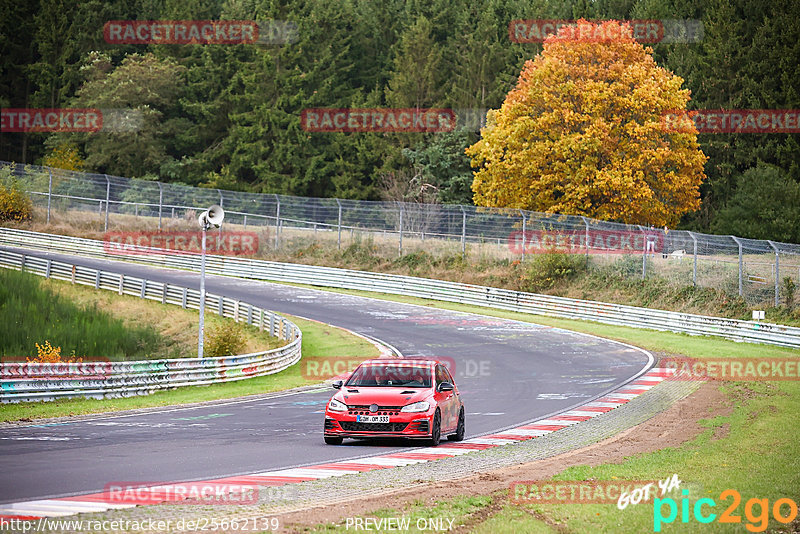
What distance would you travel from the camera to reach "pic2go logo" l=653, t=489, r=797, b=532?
991 cm

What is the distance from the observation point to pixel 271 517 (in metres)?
9.80

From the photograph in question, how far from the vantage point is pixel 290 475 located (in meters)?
12.9

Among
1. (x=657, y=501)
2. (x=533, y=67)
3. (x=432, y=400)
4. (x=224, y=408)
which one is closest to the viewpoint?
(x=657, y=501)

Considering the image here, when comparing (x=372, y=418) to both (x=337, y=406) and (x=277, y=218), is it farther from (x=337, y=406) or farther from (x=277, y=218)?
(x=277, y=218)

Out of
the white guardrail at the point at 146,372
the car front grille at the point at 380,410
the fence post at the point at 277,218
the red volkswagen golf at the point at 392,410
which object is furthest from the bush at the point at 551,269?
the car front grille at the point at 380,410

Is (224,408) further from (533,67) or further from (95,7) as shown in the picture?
(95,7)

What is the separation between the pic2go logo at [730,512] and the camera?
32.5ft

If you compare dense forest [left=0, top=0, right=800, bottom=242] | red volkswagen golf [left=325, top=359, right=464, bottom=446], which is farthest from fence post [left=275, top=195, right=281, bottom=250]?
red volkswagen golf [left=325, top=359, right=464, bottom=446]

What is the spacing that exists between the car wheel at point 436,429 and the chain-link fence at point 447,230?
2724 centimetres

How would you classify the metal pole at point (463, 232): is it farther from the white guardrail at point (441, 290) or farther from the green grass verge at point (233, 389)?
the green grass verge at point (233, 389)

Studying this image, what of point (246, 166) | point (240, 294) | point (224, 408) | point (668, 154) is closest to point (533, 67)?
point (668, 154)

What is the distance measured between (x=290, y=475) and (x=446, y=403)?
455 centimetres

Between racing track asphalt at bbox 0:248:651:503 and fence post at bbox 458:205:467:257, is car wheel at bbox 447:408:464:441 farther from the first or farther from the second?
fence post at bbox 458:205:467:257

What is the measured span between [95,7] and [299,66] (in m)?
19.6
